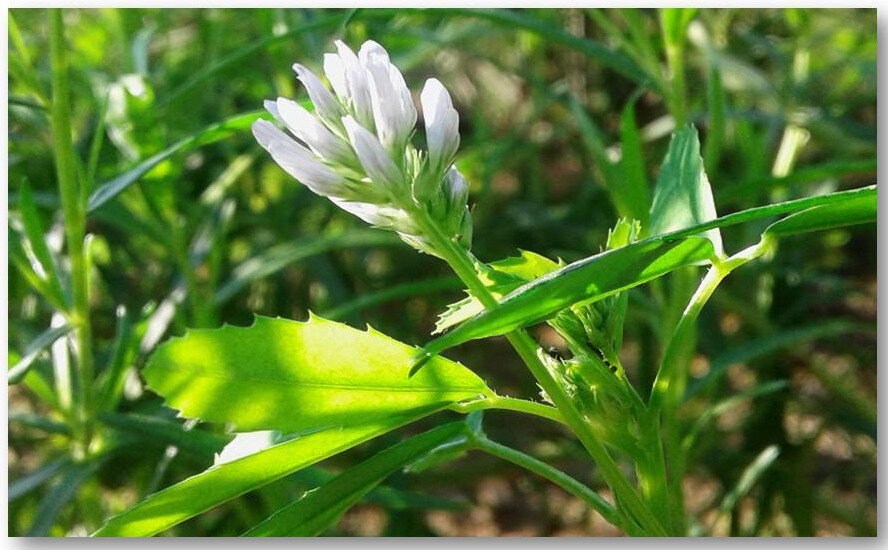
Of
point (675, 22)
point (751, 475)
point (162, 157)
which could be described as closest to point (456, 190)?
point (162, 157)

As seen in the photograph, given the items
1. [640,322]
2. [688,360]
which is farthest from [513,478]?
[688,360]

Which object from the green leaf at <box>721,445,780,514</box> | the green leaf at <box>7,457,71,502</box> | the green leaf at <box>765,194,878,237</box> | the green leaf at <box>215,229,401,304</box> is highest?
the green leaf at <box>765,194,878,237</box>

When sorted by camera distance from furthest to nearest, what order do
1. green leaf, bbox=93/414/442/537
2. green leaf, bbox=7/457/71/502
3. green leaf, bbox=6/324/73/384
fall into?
green leaf, bbox=7/457/71/502 < green leaf, bbox=6/324/73/384 < green leaf, bbox=93/414/442/537

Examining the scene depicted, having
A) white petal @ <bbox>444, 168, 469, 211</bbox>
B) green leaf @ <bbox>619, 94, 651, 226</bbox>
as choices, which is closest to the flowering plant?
white petal @ <bbox>444, 168, 469, 211</bbox>

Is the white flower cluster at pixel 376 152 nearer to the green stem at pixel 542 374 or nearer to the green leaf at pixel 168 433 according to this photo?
the green stem at pixel 542 374

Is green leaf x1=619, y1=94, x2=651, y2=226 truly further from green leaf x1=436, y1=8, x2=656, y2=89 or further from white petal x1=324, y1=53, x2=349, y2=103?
white petal x1=324, y1=53, x2=349, y2=103

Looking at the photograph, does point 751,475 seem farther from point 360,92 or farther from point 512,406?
point 360,92
